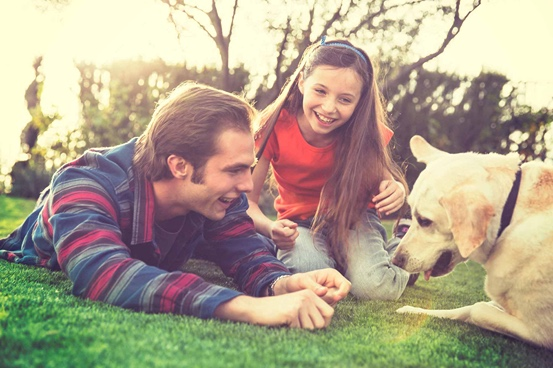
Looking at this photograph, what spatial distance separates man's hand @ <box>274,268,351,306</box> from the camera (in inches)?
96.2

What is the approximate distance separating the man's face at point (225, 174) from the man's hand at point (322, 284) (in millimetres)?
534

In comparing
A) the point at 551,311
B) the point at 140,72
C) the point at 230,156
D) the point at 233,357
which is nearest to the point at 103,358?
the point at 233,357

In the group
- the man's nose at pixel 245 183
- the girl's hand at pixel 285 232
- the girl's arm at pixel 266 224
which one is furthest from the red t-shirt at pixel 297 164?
the man's nose at pixel 245 183

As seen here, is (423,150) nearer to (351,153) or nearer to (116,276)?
(351,153)

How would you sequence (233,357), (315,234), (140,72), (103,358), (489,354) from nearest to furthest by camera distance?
(103,358) < (233,357) < (489,354) < (315,234) < (140,72)

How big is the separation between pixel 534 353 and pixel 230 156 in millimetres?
1744

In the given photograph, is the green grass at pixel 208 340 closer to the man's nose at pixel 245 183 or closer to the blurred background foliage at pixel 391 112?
the man's nose at pixel 245 183

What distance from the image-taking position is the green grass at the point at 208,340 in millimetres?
1715

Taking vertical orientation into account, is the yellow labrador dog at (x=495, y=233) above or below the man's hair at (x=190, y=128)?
below

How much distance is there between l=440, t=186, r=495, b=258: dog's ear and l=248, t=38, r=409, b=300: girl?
2.59 ft

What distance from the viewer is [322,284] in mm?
2590

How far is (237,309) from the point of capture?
2.22 m

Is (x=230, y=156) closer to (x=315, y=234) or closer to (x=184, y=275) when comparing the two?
(x=184, y=275)

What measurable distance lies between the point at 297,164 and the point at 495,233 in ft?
5.47
